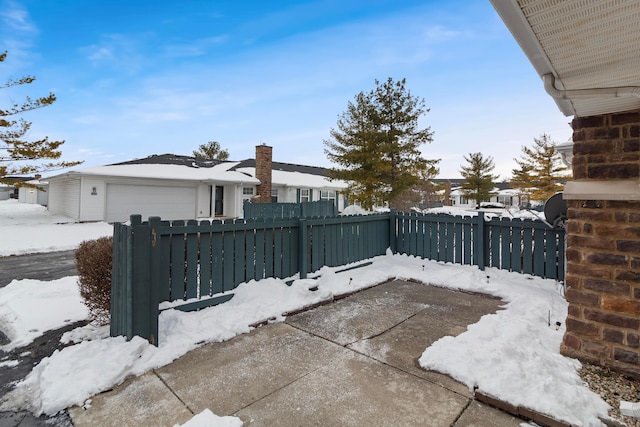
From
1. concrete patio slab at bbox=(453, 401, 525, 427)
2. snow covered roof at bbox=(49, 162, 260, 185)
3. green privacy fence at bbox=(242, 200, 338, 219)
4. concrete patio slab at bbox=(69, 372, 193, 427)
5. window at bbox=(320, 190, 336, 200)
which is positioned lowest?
concrete patio slab at bbox=(69, 372, 193, 427)

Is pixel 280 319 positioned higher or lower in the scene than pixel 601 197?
lower

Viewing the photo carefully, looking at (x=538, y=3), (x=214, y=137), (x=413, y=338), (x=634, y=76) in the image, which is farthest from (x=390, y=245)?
(x=214, y=137)

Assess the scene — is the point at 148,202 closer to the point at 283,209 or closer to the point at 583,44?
the point at 283,209

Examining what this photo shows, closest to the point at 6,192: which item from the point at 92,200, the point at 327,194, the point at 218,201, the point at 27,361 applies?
the point at 92,200

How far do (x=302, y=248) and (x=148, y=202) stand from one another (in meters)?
16.1

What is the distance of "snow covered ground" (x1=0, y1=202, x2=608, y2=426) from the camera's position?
2.44 m

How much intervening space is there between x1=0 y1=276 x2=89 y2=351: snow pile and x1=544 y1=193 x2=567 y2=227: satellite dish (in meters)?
7.17

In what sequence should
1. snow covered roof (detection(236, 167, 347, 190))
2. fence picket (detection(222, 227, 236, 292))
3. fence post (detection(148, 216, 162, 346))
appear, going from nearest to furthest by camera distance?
fence post (detection(148, 216, 162, 346)), fence picket (detection(222, 227, 236, 292)), snow covered roof (detection(236, 167, 347, 190))

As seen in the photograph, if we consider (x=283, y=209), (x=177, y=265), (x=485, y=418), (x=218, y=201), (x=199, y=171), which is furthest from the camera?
(x=199, y=171)

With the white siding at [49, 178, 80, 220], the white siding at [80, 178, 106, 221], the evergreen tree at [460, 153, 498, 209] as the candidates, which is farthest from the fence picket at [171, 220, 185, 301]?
the evergreen tree at [460, 153, 498, 209]

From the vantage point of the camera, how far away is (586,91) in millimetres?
2393

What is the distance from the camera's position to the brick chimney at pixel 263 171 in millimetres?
21297

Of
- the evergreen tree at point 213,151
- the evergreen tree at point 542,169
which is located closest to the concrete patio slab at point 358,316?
the evergreen tree at point 542,169

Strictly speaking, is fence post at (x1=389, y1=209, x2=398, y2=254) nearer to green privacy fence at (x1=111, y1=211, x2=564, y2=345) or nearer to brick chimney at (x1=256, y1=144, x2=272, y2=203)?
green privacy fence at (x1=111, y1=211, x2=564, y2=345)
